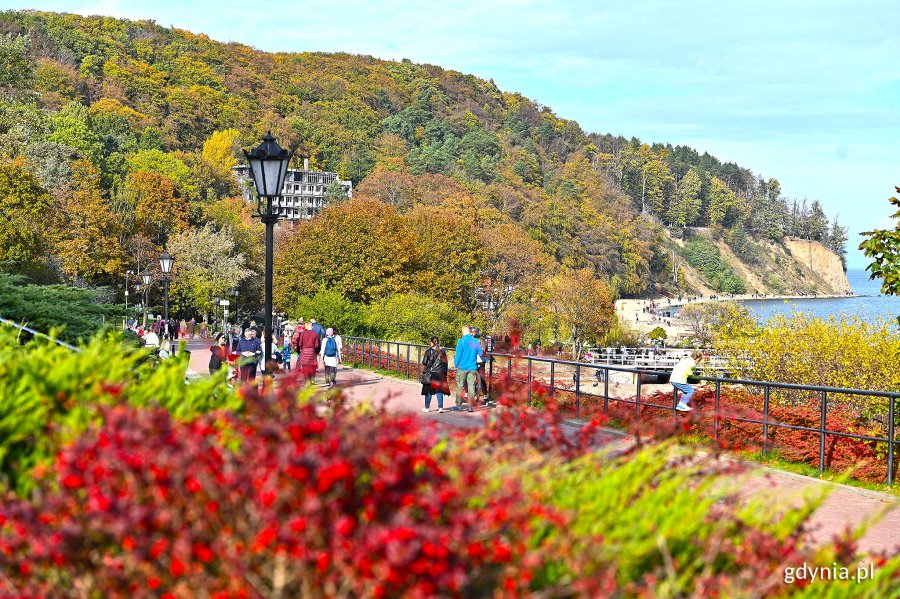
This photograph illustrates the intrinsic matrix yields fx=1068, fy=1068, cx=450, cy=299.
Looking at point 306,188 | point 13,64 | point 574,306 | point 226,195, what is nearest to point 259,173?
point 13,64

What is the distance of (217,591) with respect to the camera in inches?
142

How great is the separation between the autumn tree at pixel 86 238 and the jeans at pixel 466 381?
48098 millimetres

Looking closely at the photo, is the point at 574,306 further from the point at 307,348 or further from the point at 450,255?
the point at 307,348

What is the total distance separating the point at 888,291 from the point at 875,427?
2602mm

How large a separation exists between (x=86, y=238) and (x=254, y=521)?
67.7 m

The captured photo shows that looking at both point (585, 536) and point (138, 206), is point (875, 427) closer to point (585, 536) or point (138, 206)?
point (585, 536)

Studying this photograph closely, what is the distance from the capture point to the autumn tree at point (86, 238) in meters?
64.6

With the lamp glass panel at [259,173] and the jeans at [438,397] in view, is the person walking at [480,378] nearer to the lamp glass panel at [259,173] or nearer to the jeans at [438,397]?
the jeans at [438,397]

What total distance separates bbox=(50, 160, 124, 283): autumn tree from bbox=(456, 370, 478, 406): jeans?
48098 millimetres

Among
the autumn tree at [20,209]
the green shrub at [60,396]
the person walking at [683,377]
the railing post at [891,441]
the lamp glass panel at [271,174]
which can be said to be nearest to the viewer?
the green shrub at [60,396]

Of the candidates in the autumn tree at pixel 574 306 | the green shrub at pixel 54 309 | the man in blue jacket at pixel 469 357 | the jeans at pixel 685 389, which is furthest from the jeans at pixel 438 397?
the autumn tree at pixel 574 306

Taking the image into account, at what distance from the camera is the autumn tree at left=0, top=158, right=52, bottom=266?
39.5 metres

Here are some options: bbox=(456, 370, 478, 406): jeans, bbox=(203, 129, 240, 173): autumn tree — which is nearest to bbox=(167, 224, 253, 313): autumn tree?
bbox=(456, 370, 478, 406): jeans

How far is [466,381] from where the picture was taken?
→ 19.4m
